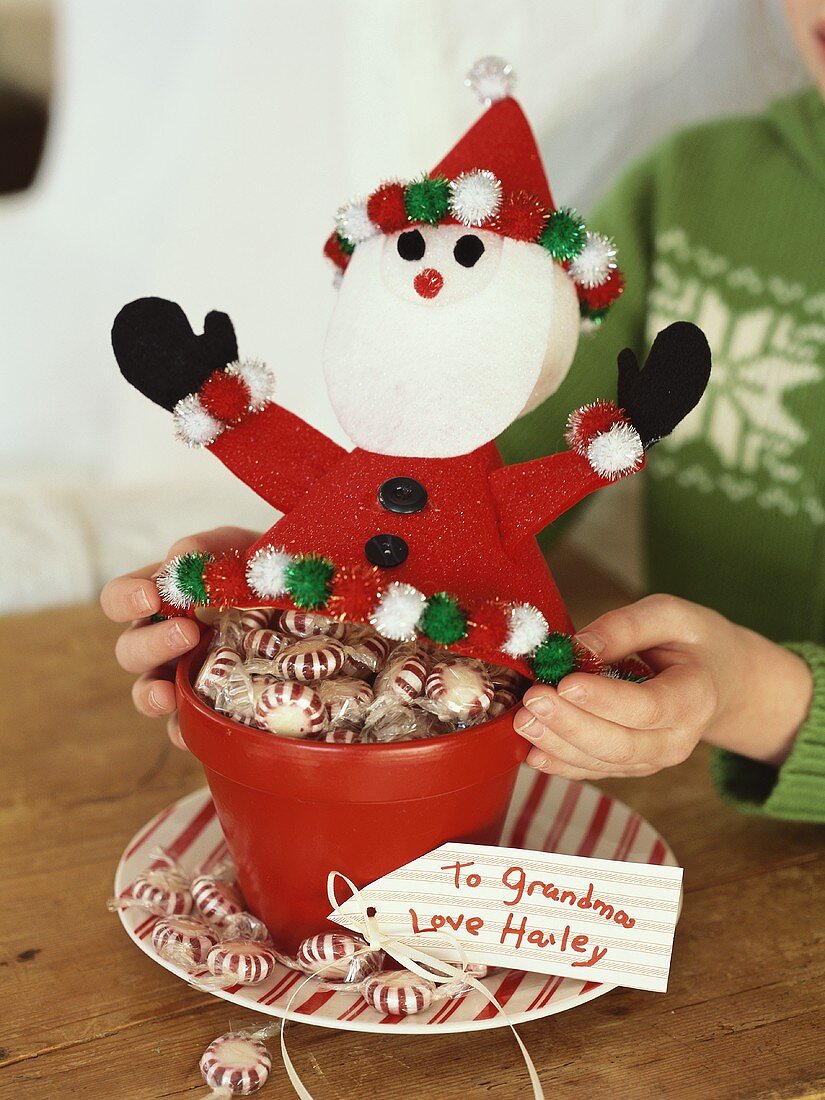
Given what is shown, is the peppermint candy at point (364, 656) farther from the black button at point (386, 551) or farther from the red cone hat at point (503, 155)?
the red cone hat at point (503, 155)

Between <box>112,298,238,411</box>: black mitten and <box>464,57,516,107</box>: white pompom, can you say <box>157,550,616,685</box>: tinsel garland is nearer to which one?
<box>112,298,238,411</box>: black mitten

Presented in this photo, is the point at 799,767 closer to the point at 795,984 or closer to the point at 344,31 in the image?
the point at 795,984

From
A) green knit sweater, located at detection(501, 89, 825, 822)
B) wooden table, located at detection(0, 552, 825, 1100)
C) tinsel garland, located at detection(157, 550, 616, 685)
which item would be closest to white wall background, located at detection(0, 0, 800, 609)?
green knit sweater, located at detection(501, 89, 825, 822)

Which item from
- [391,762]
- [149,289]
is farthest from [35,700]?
[149,289]

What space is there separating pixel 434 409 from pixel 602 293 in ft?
0.42

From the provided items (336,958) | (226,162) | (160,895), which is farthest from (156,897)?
(226,162)

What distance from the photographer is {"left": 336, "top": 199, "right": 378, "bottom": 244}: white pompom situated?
59cm

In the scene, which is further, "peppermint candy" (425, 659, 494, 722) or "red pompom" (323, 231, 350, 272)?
"red pompom" (323, 231, 350, 272)

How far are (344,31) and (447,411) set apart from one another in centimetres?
93

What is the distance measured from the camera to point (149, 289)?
1565 mm

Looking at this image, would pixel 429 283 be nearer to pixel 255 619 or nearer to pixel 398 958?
pixel 255 619

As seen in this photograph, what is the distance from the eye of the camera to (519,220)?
0.56m

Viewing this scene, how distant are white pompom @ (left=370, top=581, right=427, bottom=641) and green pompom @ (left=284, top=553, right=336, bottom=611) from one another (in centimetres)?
3

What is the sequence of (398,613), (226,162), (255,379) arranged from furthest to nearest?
(226,162)
(255,379)
(398,613)
